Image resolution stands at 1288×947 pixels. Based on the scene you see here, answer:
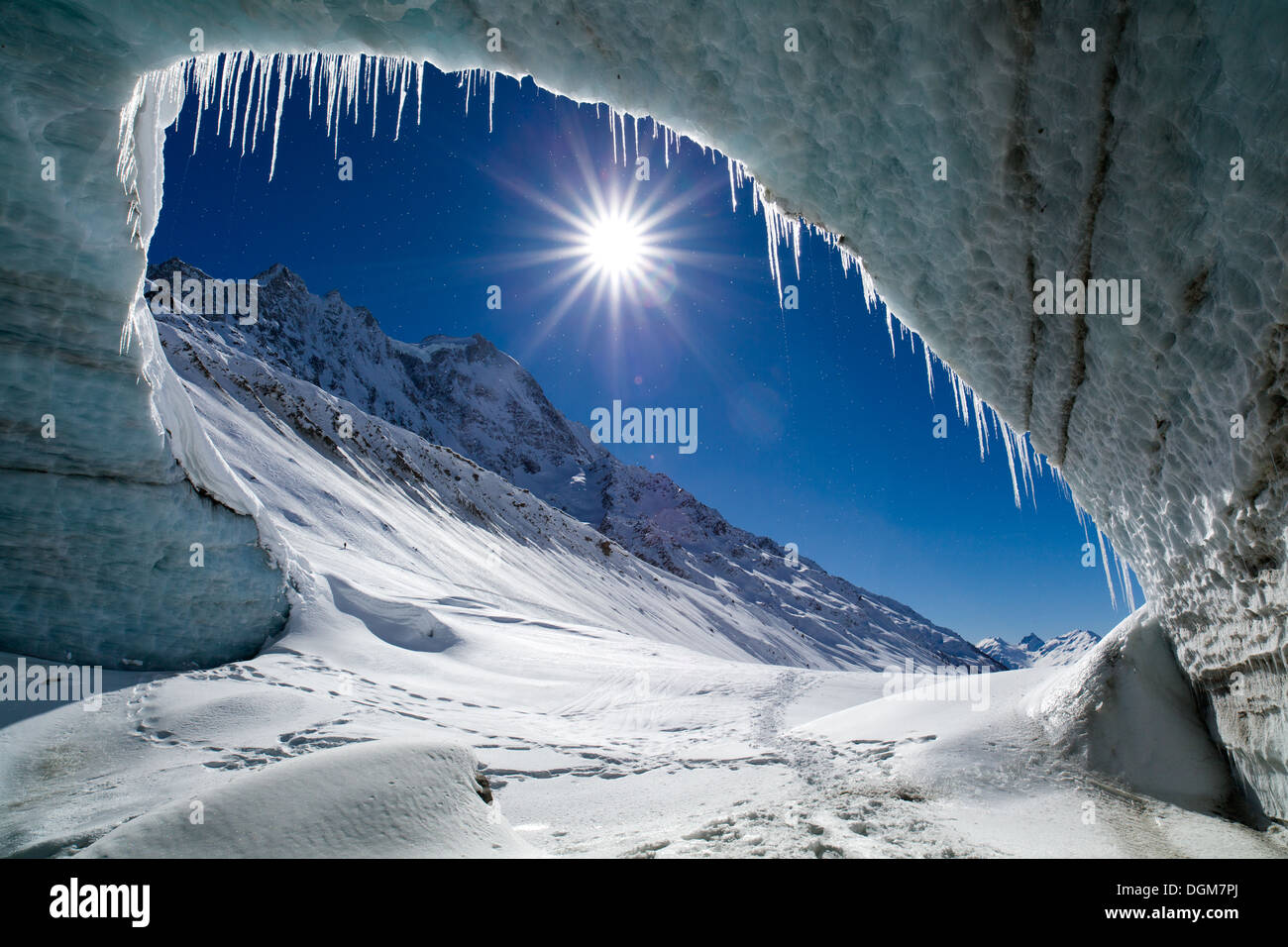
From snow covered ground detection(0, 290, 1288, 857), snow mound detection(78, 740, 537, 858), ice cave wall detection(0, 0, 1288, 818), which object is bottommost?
snow covered ground detection(0, 290, 1288, 857)

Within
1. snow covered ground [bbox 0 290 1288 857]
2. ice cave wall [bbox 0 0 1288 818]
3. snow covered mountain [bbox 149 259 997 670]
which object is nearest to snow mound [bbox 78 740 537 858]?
snow covered ground [bbox 0 290 1288 857]

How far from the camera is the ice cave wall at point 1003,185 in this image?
288 centimetres

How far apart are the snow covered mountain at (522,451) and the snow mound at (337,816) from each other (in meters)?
36.5

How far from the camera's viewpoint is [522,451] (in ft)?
484

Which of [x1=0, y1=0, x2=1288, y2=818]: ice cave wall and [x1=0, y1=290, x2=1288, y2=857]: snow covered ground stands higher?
[x1=0, y1=0, x2=1288, y2=818]: ice cave wall

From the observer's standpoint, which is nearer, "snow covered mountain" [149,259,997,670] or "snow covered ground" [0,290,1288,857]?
"snow covered ground" [0,290,1288,857]

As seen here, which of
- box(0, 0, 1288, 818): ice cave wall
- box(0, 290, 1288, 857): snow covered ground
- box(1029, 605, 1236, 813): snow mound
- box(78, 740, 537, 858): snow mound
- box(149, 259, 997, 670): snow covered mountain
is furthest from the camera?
box(149, 259, 997, 670): snow covered mountain

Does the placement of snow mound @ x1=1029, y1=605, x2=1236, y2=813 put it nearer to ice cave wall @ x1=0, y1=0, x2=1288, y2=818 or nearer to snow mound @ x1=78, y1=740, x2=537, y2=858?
ice cave wall @ x1=0, y1=0, x2=1288, y2=818

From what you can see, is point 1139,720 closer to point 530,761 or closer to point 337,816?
point 530,761

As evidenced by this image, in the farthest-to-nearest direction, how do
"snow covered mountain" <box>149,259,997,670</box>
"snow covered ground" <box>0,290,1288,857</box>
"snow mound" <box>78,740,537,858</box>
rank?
"snow covered mountain" <box>149,259,997,670</box>, "snow covered ground" <box>0,290,1288,857</box>, "snow mound" <box>78,740,537,858</box>

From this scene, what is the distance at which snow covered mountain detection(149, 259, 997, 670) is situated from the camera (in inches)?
1772

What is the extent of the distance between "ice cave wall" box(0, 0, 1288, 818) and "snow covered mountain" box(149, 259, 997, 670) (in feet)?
108

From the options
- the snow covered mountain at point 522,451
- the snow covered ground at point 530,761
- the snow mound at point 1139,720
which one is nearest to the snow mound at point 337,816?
the snow covered ground at point 530,761
